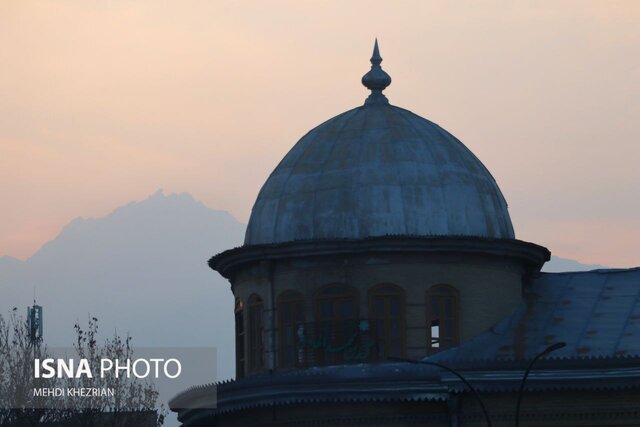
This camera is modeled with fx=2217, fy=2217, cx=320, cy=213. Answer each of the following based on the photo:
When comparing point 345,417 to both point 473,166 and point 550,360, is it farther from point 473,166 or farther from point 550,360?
point 473,166

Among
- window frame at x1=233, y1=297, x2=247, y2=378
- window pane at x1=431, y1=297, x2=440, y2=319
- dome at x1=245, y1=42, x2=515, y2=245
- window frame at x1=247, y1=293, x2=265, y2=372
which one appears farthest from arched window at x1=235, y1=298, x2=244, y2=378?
window pane at x1=431, y1=297, x2=440, y2=319

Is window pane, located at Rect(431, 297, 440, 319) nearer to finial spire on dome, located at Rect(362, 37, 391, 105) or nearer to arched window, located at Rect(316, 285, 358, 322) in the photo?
arched window, located at Rect(316, 285, 358, 322)

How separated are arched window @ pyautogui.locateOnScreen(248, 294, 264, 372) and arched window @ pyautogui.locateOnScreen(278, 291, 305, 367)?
3.02ft

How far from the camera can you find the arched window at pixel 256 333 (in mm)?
60000

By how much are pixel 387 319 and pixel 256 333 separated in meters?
4.23

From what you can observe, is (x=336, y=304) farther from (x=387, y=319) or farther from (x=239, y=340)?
(x=239, y=340)

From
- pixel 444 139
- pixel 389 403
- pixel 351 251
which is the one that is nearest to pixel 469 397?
pixel 389 403

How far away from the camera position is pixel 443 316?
5819 centimetres

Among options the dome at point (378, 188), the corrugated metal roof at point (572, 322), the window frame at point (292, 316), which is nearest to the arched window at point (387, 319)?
the corrugated metal roof at point (572, 322)

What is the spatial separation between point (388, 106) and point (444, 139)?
215 centimetres

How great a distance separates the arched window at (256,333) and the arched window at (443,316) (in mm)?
4849

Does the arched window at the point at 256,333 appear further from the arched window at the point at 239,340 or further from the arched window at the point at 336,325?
the arched window at the point at 336,325

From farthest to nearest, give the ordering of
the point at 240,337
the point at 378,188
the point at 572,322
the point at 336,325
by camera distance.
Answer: the point at 240,337 < the point at 378,188 < the point at 336,325 < the point at 572,322

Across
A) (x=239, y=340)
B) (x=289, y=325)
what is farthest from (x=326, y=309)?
(x=239, y=340)
